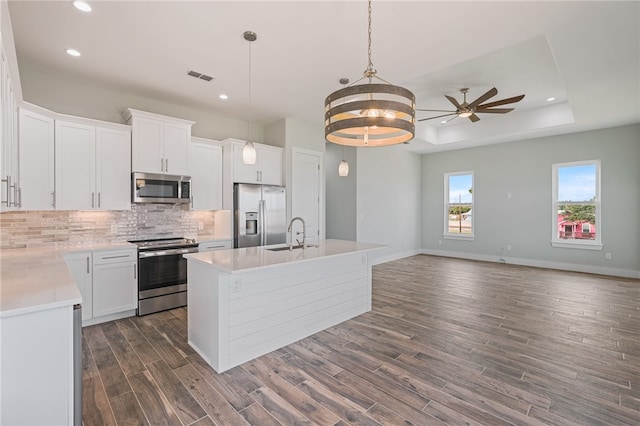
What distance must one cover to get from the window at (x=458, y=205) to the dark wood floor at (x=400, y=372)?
392cm

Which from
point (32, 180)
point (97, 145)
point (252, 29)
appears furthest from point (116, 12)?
point (32, 180)

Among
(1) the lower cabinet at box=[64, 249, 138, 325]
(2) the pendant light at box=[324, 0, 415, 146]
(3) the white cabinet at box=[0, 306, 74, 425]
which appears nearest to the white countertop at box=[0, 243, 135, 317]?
(3) the white cabinet at box=[0, 306, 74, 425]

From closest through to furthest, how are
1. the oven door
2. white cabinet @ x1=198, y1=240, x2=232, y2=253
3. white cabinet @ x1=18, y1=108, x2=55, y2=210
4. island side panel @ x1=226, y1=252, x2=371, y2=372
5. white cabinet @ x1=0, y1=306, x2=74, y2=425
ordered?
white cabinet @ x1=0, y1=306, x2=74, y2=425, island side panel @ x1=226, y1=252, x2=371, y2=372, white cabinet @ x1=18, y1=108, x2=55, y2=210, the oven door, white cabinet @ x1=198, y1=240, x2=232, y2=253

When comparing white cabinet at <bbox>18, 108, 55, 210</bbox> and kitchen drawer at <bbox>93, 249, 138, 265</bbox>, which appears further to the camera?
kitchen drawer at <bbox>93, 249, 138, 265</bbox>

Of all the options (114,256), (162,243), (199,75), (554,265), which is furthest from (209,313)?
(554,265)

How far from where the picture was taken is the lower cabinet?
335 cm

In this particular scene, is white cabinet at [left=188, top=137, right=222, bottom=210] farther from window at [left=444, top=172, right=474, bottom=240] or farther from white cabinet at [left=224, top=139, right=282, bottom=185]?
window at [left=444, top=172, right=474, bottom=240]

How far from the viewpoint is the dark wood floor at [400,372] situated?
202cm

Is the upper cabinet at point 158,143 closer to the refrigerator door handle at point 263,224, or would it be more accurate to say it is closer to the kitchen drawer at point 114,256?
the kitchen drawer at point 114,256

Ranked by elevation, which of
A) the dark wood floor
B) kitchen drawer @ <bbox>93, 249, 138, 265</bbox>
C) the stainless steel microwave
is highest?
the stainless steel microwave

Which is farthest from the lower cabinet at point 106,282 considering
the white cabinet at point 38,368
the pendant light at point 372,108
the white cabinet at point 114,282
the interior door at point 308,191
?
the pendant light at point 372,108

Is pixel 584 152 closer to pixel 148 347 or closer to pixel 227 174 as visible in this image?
pixel 227 174

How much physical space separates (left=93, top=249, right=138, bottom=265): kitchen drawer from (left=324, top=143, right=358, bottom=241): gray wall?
427 cm

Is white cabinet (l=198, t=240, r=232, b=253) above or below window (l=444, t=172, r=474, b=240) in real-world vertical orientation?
below
